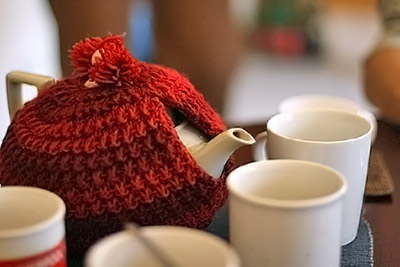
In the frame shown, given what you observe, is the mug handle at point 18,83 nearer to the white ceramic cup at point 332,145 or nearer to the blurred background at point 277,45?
the white ceramic cup at point 332,145

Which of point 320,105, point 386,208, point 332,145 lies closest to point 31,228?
point 332,145

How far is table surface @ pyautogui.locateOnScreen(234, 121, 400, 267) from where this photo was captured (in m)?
0.62

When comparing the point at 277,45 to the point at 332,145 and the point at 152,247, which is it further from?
the point at 152,247

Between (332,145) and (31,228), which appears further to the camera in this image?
(332,145)

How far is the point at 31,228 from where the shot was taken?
443mm

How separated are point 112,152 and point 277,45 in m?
2.12

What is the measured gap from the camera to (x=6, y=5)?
3.83ft

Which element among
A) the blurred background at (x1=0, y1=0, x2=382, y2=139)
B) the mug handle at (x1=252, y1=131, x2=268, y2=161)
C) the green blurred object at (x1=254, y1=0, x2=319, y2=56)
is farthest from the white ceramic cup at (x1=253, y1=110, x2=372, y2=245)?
the green blurred object at (x1=254, y1=0, x2=319, y2=56)

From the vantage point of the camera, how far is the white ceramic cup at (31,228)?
441 millimetres

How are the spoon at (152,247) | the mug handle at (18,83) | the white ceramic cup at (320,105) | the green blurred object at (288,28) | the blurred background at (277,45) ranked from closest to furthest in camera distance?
1. the spoon at (152,247)
2. the mug handle at (18,83)
3. the white ceramic cup at (320,105)
4. the blurred background at (277,45)
5. the green blurred object at (288,28)

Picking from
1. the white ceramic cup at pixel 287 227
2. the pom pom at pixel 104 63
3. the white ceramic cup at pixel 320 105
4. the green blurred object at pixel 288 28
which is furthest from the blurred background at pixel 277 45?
the white ceramic cup at pixel 287 227

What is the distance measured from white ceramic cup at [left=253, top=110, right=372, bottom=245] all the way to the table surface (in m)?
0.03

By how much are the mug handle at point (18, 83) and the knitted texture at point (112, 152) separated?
79 mm

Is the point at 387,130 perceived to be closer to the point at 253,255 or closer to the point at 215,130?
the point at 215,130
